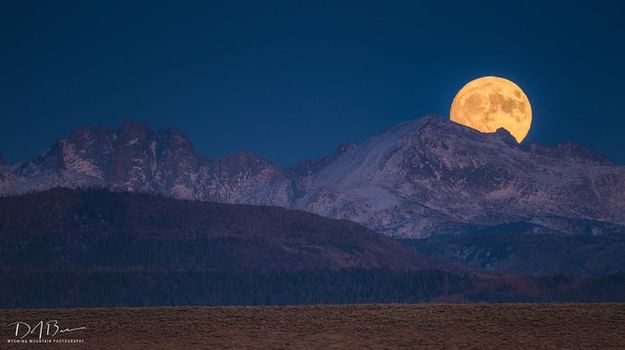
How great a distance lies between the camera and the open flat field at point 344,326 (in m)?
A: 123

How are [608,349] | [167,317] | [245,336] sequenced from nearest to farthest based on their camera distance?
[608,349] → [245,336] → [167,317]

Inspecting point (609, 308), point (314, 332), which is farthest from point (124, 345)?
point (609, 308)

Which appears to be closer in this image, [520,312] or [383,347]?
[383,347]

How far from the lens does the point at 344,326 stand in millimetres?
131875

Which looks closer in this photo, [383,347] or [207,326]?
[383,347]

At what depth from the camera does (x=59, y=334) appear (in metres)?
129

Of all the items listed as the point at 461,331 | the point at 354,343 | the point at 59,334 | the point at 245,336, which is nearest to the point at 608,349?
the point at 461,331

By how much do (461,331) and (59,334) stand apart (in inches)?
A: 1773

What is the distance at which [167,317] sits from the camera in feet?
450

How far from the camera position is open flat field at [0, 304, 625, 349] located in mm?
122688

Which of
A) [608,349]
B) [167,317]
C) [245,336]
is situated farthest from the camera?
[167,317]

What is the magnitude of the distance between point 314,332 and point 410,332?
10.7 meters

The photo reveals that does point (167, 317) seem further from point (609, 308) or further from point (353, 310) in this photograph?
point (609, 308)

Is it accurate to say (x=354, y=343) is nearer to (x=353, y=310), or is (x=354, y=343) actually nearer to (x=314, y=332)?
(x=314, y=332)
